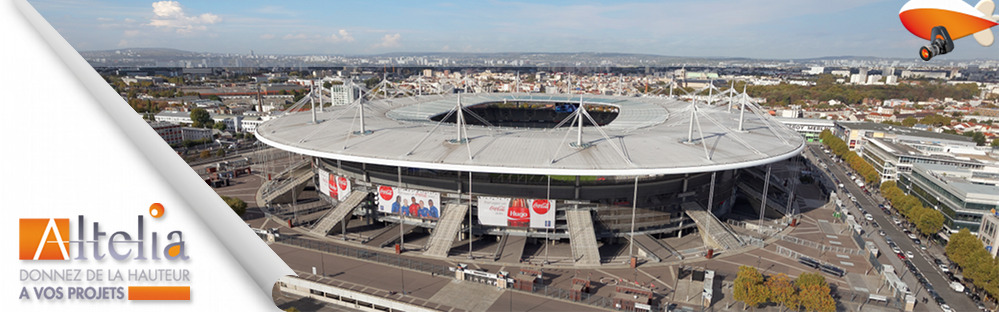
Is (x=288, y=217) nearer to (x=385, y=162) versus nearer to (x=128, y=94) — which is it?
(x=385, y=162)

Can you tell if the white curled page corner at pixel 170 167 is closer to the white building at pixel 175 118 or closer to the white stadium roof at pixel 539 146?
the white stadium roof at pixel 539 146

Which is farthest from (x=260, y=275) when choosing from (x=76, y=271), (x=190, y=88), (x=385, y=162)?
(x=190, y=88)

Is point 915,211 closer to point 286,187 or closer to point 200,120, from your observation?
point 286,187

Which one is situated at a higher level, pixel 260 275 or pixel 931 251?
pixel 260 275

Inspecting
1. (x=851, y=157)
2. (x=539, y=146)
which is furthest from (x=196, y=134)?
(x=851, y=157)

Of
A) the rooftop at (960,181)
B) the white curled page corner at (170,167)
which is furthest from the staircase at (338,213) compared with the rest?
the rooftop at (960,181)

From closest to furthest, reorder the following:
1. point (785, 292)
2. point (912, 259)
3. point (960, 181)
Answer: point (785, 292) < point (912, 259) < point (960, 181)
